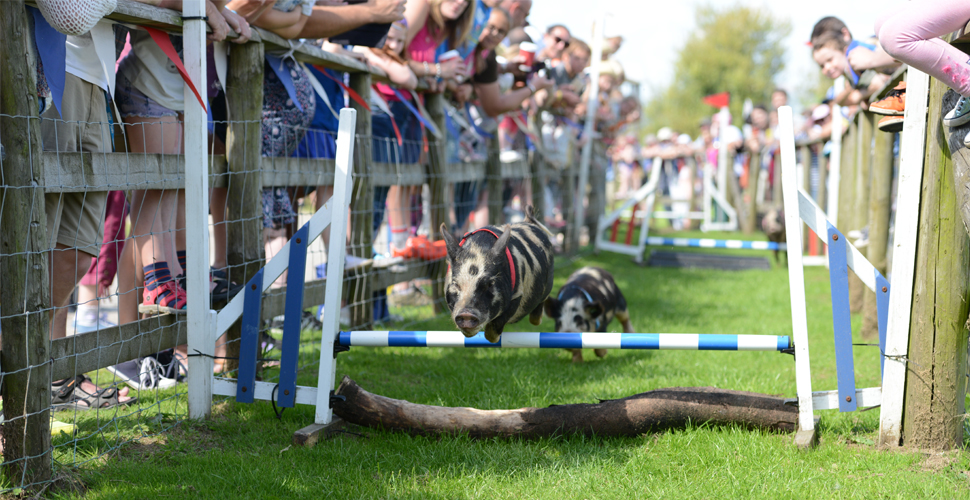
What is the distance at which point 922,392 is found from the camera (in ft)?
11.1

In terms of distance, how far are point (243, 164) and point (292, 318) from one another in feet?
3.07

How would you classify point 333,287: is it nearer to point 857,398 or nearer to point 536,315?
point 536,315

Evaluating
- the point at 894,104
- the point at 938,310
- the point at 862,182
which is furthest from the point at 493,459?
the point at 862,182

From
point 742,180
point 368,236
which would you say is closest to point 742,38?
point 742,180

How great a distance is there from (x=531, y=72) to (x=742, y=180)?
15668 mm

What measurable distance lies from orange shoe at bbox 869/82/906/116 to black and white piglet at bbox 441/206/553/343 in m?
1.85

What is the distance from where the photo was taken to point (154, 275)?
3.70 metres

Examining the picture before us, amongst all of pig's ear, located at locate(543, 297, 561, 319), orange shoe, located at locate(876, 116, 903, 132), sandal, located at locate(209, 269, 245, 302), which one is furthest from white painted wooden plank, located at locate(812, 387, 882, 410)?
sandal, located at locate(209, 269, 245, 302)

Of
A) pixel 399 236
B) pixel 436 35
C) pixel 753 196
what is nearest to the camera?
pixel 436 35

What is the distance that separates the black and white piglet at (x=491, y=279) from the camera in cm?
304

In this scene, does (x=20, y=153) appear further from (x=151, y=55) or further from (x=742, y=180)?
(x=742, y=180)

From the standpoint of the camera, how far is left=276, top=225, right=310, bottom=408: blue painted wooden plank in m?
3.62

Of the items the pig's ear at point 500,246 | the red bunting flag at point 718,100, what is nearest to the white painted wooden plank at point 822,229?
the pig's ear at point 500,246

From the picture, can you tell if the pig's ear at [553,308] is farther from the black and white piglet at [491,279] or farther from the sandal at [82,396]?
the sandal at [82,396]
